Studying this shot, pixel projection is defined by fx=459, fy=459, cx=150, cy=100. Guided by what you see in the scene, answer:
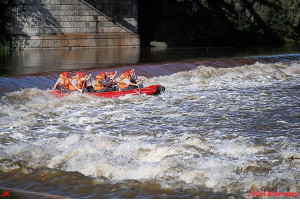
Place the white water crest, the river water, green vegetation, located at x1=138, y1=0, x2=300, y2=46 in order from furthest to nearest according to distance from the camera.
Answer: green vegetation, located at x1=138, y1=0, x2=300, y2=46
the white water crest
the river water

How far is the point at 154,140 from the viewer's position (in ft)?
31.4

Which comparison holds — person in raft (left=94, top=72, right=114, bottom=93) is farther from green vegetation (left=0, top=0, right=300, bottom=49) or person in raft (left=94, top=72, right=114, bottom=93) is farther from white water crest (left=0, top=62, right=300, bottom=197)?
green vegetation (left=0, top=0, right=300, bottom=49)

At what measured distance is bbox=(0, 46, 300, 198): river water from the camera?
6.95 m

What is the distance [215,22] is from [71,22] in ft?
41.8

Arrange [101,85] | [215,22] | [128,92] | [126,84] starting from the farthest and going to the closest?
1. [215,22]
2. [126,84]
3. [128,92]
4. [101,85]

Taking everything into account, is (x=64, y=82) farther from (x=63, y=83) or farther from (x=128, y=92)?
(x=128, y=92)

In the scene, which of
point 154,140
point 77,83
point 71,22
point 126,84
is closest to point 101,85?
point 77,83

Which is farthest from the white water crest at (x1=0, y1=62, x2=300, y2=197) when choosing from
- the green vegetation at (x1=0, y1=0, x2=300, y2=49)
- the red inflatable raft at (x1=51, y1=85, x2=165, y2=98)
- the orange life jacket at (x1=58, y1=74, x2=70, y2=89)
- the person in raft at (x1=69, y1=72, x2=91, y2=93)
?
the green vegetation at (x1=0, y1=0, x2=300, y2=49)

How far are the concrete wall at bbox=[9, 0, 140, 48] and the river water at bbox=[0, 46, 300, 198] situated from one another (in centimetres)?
1445

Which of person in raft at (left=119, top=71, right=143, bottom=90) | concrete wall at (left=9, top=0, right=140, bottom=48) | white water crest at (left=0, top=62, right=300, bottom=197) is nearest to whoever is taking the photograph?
white water crest at (left=0, top=62, right=300, bottom=197)

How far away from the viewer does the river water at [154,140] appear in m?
6.95

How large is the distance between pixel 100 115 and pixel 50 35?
2148cm

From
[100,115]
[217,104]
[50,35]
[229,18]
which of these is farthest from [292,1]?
[100,115]

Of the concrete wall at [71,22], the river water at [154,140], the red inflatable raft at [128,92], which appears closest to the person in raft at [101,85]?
the red inflatable raft at [128,92]
